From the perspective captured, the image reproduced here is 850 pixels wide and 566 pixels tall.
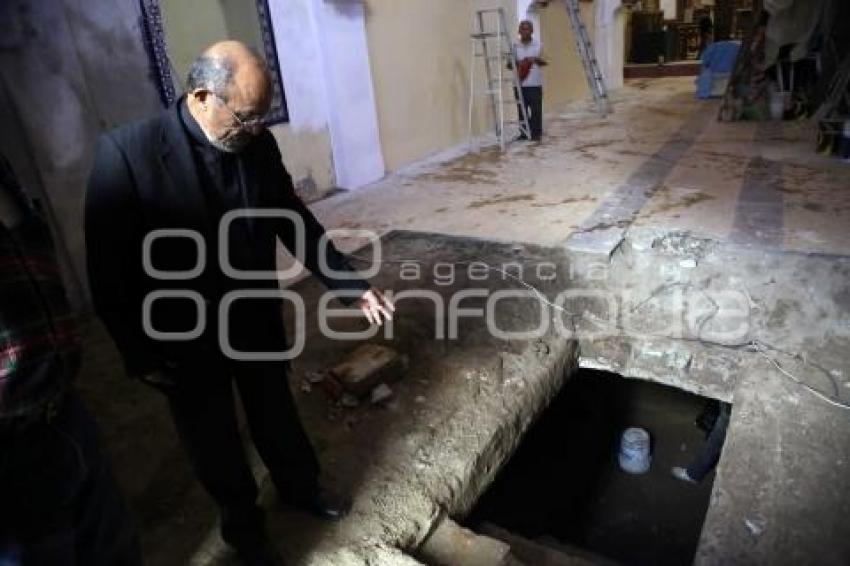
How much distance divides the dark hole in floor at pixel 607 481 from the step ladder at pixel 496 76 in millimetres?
4446

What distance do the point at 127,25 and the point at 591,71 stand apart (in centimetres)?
787

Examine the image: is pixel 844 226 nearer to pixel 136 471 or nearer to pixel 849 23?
pixel 136 471

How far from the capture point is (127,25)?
3736 millimetres

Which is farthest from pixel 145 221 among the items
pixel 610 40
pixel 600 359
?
pixel 610 40

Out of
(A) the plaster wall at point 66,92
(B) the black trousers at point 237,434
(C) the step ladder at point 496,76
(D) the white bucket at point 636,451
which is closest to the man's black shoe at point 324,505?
(B) the black trousers at point 237,434

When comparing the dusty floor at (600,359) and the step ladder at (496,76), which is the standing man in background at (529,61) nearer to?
the step ladder at (496,76)

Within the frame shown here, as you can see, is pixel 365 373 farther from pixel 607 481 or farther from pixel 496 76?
pixel 496 76

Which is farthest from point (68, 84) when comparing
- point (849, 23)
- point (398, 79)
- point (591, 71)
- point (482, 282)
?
point (849, 23)

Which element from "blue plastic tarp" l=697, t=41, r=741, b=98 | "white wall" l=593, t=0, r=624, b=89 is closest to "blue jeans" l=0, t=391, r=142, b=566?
"blue plastic tarp" l=697, t=41, r=741, b=98

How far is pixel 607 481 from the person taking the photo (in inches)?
159

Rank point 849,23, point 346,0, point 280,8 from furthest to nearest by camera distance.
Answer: point 849,23 → point 346,0 → point 280,8

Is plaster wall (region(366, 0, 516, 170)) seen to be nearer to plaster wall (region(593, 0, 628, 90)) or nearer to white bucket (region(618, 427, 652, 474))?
white bucket (region(618, 427, 652, 474))

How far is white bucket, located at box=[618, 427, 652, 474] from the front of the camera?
12.6 feet

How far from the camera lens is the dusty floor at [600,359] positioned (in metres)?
2.01
